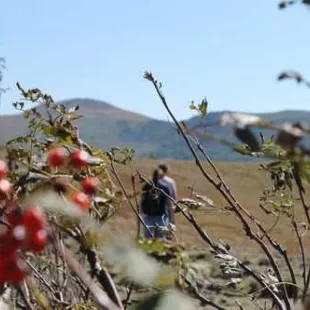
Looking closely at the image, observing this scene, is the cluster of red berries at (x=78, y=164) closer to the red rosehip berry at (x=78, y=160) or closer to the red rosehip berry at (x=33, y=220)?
the red rosehip berry at (x=78, y=160)

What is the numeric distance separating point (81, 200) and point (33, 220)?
5.9 inches

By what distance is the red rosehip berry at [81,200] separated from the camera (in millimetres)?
890

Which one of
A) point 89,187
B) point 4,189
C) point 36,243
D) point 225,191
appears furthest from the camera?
point 225,191

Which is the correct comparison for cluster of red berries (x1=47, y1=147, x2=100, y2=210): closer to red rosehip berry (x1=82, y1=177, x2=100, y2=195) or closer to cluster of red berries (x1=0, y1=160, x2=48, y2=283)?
red rosehip berry (x1=82, y1=177, x2=100, y2=195)

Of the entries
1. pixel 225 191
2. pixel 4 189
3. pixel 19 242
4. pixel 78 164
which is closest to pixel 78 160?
pixel 78 164

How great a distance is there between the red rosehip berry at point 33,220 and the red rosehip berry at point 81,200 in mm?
104

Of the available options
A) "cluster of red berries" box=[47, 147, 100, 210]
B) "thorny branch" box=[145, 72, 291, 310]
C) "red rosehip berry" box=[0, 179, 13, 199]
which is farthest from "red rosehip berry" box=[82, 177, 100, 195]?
"thorny branch" box=[145, 72, 291, 310]

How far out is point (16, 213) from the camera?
2.61 feet

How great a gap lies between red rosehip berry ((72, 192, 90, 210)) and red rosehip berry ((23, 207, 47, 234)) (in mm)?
104

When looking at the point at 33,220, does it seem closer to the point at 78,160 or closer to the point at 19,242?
the point at 19,242

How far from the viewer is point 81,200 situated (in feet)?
2.95

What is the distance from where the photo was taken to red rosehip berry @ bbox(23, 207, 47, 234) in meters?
0.74

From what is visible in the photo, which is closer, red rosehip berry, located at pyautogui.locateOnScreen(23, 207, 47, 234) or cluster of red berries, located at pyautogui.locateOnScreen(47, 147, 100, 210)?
red rosehip berry, located at pyautogui.locateOnScreen(23, 207, 47, 234)

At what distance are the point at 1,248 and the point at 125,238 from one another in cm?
13
